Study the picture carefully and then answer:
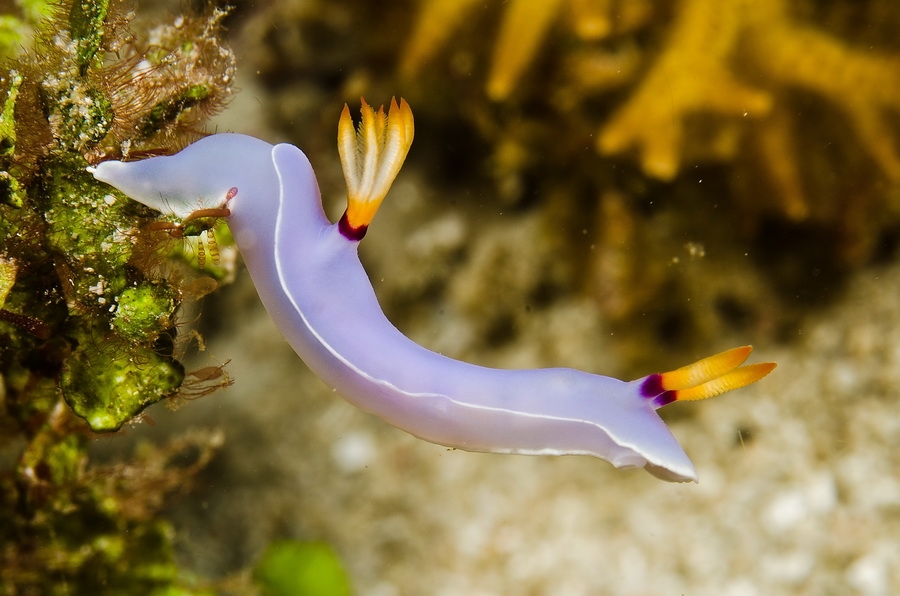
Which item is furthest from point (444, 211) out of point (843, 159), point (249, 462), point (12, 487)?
point (12, 487)

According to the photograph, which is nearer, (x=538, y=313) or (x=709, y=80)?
(x=709, y=80)

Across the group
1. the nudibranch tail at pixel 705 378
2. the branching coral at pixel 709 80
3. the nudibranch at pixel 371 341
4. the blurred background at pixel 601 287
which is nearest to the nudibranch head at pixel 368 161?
the nudibranch at pixel 371 341

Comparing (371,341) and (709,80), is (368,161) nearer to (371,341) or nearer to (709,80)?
(371,341)

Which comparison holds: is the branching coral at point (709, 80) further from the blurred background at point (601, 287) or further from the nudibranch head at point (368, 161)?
the nudibranch head at point (368, 161)

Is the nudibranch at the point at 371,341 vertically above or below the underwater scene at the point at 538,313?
above

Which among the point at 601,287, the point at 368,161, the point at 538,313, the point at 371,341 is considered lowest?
the point at 538,313

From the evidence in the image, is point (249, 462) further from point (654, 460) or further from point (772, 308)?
point (772, 308)

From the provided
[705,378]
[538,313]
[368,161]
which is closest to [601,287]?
[538,313]
